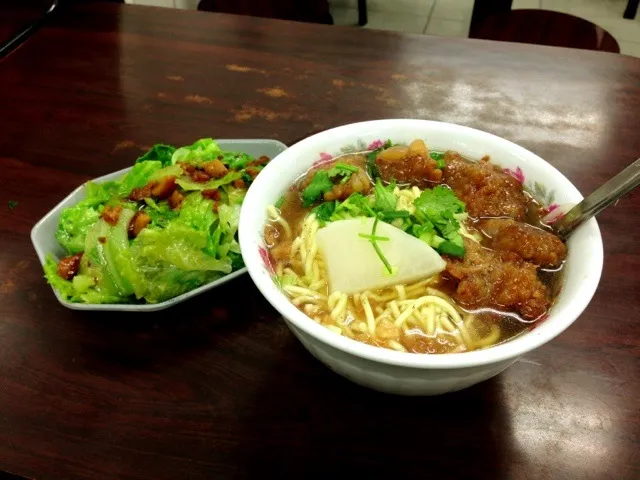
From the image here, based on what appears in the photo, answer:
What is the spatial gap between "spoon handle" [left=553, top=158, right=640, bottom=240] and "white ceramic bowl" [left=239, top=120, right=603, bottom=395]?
22mm

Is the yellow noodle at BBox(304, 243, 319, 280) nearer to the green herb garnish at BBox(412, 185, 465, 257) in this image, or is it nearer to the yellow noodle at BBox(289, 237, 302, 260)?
the yellow noodle at BBox(289, 237, 302, 260)

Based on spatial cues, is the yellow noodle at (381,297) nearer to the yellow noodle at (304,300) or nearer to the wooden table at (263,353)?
the yellow noodle at (304,300)

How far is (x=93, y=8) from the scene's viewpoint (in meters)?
2.81

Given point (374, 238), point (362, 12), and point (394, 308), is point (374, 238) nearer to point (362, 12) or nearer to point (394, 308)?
point (394, 308)

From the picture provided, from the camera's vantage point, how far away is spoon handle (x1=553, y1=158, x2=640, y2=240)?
113 cm

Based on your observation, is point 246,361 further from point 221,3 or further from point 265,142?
point 221,3

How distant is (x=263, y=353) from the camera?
4.61ft

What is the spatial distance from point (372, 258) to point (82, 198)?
993 mm

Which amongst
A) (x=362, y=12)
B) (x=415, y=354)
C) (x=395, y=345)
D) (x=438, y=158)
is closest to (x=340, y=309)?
(x=395, y=345)

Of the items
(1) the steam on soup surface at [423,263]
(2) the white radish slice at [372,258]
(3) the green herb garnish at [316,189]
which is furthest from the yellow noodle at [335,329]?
(3) the green herb garnish at [316,189]

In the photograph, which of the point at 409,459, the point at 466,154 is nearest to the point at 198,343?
the point at 409,459

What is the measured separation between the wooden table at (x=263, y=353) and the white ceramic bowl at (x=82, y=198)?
80 mm

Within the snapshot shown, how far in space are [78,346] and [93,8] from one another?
203cm

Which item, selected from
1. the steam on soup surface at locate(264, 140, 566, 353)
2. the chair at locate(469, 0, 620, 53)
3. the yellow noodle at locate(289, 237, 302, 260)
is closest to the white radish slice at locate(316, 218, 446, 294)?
the steam on soup surface at locate(264, 140, 566, 353)
